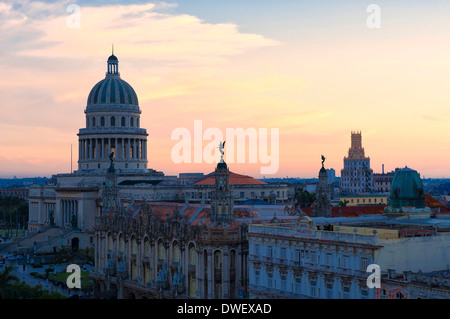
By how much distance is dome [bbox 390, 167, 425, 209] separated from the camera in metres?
94.1

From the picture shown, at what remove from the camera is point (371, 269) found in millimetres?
66125

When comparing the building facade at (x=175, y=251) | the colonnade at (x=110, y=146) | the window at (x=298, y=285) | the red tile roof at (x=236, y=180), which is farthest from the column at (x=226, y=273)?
the colonnade at (x=110, y=146)

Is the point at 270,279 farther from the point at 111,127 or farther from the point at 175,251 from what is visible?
the point at 111,127

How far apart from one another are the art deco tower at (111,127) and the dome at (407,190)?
11054cm

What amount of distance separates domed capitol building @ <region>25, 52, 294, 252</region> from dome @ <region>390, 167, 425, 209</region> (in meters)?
79.5

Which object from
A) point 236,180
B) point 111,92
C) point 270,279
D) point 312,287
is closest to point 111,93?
point 111,92

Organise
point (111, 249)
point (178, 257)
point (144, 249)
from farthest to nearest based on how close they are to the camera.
→ point (111, 249), point (144, 249), point (178, 257)

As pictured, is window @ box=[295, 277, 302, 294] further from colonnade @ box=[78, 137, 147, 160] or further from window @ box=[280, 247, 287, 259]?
colonnade @ box=[78, 137, 147, 160]

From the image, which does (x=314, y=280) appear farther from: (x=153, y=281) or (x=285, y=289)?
(x=153, y=281)

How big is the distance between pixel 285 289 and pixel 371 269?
45.8ft

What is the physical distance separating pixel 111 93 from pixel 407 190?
384 ft

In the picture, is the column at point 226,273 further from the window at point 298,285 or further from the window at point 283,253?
the window at point 298,285

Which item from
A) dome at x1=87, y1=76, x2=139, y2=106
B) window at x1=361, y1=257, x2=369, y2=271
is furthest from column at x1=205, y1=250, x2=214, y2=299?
dome at x1=87, y1=76, x2=139, y2=106

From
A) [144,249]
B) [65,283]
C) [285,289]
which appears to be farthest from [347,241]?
[65,283]
